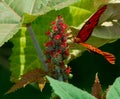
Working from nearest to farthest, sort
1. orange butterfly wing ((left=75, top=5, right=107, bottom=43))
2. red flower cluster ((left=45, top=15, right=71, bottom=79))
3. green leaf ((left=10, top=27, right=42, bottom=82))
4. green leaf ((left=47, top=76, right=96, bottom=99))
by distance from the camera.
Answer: green leaf ((left=47, top=76, right=96, bottom=99)), red flower cluster ((left=45, top=15, right=71, bottom=79)), orange butterfly wing ((left=75, top=5, right=107, bottom=43)), green leaf ((left=10, top=27, right=42, bottom=82))

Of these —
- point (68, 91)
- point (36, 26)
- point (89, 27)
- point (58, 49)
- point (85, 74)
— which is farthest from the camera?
point (85, 74)

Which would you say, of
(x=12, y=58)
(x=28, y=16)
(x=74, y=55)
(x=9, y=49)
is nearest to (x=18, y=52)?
(x=12, y=58)

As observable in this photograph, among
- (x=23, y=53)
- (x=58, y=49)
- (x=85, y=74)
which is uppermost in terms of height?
(x=58, y=49)

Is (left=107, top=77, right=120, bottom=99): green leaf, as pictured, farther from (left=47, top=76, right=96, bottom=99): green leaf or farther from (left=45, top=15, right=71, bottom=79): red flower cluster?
(left=45, top=15, right=71, bottom=79): red flower cluster

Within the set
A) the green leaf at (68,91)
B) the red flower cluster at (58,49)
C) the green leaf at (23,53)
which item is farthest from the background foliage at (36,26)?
the green leaf at (68,91)

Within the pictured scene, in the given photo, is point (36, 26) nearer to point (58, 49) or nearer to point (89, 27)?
point (89, 27)

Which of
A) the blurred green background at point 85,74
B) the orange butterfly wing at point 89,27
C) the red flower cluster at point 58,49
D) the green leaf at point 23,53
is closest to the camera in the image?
the red flower cluster at point 58,49

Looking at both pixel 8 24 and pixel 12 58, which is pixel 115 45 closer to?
pixel 12 58

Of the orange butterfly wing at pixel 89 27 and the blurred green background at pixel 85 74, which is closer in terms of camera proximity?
the orange butterfly wing at pixel 89 27

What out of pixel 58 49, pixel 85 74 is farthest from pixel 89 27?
pixel 85 74

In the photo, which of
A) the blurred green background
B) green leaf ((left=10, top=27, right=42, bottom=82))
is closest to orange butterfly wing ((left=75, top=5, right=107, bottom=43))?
green leaf ((left=10, top=27, right=42, bottom=82))

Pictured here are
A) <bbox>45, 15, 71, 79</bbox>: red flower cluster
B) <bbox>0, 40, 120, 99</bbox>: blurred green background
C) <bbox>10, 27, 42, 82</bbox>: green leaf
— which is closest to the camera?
<bbox>45, 15, 71, 79</bbox>: red flower cluster

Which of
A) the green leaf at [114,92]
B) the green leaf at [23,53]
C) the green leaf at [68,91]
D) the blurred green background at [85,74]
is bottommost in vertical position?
the blurred green background at [85,74]

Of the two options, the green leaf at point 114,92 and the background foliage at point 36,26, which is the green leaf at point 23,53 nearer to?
the background foliage at point 36,26
